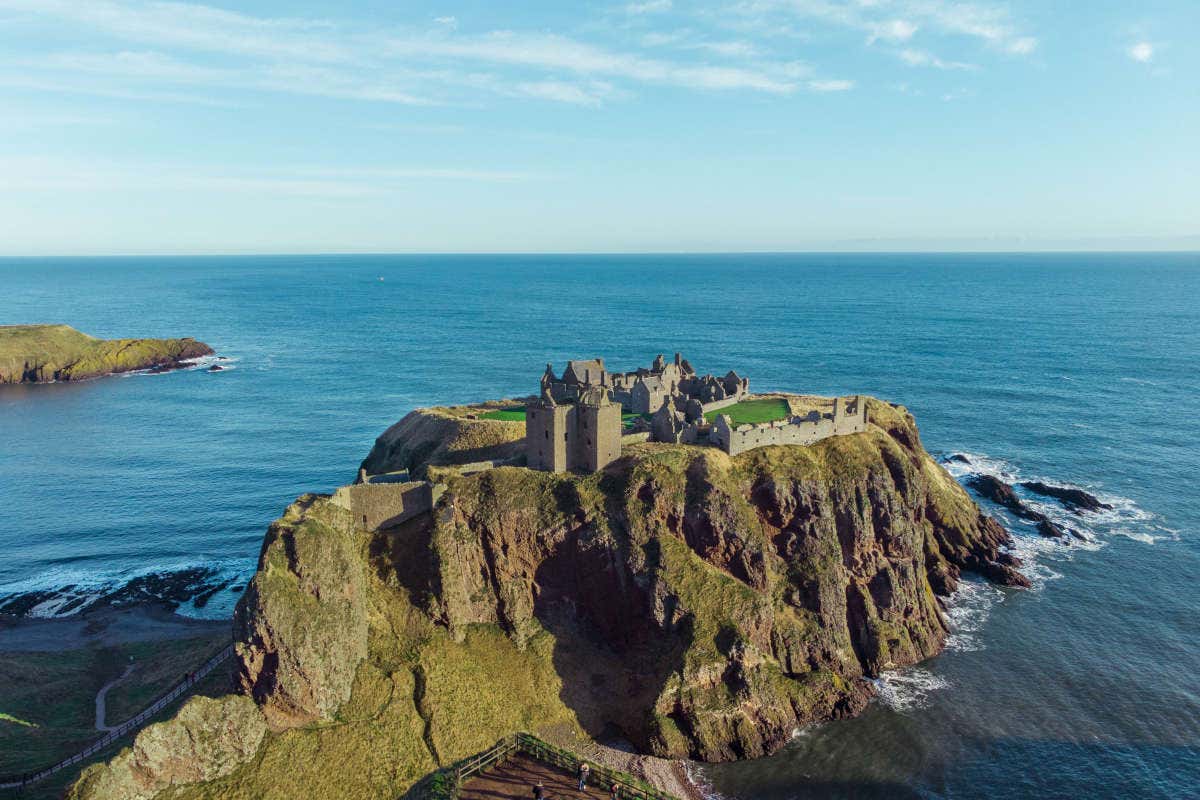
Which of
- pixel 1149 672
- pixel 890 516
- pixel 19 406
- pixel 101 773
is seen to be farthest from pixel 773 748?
pixel 19 406

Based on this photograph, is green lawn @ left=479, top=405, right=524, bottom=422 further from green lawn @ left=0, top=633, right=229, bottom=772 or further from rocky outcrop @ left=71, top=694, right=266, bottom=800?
rocky outcrop @ left=71, top=694, right=266, bottom=800

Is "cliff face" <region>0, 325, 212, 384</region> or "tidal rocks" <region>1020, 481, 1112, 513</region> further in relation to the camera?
"cliff face" <region>0, 325, 212, 384</region>

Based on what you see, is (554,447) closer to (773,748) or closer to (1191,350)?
(773,748)

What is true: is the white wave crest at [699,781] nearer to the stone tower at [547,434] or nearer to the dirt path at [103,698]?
the stone tower at [547,434]

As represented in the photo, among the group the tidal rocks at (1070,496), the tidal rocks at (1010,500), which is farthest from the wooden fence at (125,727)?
the tidal rocks at (1070,496)

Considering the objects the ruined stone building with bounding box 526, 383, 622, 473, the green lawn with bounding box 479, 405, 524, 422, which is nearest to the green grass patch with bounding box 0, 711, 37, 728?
the ruined stone building with bounding box 526, 383, 622, 473

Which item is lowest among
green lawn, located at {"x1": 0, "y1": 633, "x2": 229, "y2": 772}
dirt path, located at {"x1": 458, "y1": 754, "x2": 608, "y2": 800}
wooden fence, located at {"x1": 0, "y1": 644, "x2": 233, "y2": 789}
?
dirt path, located at {"x1": 458, "y1": 754, "x2": 608, "y2": 800}

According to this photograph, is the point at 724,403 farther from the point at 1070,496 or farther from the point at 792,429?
the point at 1070,496

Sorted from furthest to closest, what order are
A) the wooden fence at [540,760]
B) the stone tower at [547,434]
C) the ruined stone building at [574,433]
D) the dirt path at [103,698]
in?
the ruined stone building at [574,433], the stone tower at [547,434], the dirt path at [103,698], the wooden fence at [540,760]
